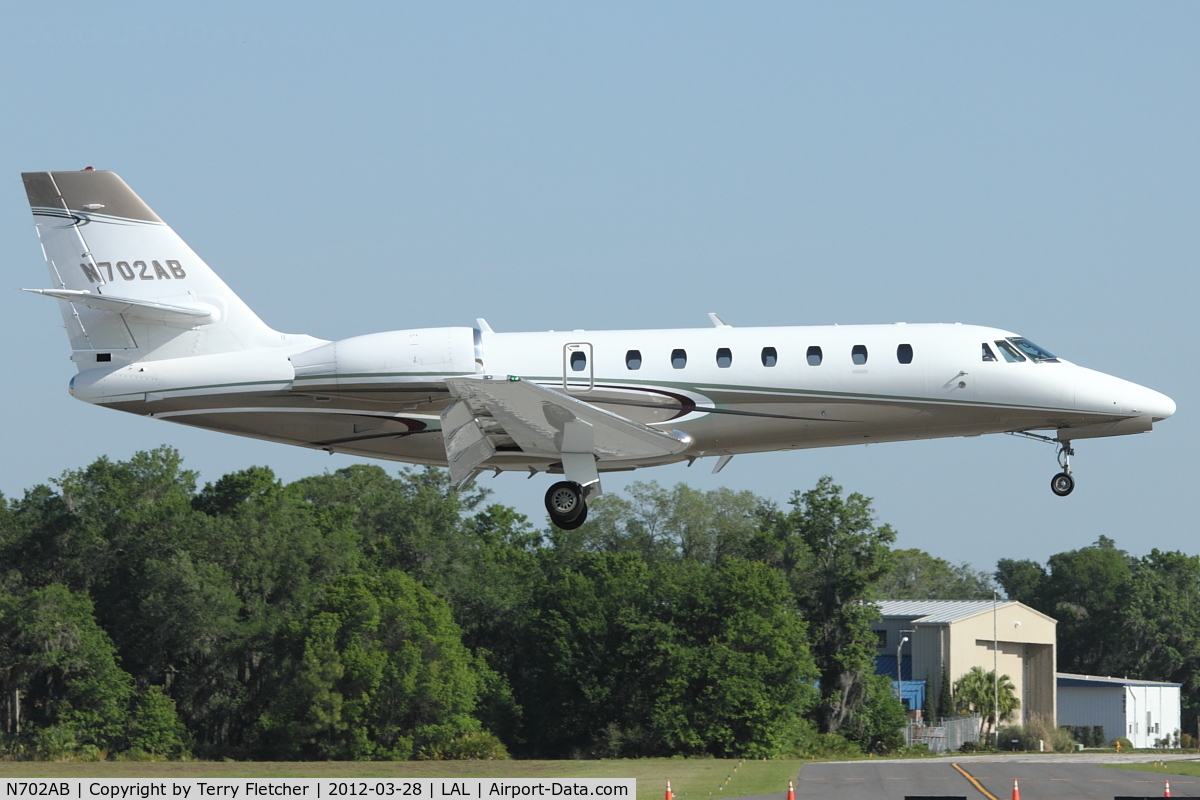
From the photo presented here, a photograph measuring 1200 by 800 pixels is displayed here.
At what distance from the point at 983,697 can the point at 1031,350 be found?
52.9 m

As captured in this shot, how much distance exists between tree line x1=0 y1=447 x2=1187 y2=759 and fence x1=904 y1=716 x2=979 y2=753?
3274 mm

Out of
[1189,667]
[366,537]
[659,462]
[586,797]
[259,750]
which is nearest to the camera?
[586,797]

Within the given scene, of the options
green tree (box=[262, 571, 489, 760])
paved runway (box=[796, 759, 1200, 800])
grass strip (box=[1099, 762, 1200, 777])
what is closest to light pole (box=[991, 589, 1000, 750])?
grass strip (box=[1099, 762, 1200, 777])

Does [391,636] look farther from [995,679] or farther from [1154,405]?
[1154,405]

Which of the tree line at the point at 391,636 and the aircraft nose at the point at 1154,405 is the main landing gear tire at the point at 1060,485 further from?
the tree line at the point at 391,636

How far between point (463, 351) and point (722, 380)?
3649 mm

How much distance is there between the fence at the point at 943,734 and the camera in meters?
66.1

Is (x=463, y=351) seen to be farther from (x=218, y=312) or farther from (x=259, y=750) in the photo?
(x=259, y=750)

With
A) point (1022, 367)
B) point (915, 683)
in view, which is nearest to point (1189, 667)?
point (915, 683)

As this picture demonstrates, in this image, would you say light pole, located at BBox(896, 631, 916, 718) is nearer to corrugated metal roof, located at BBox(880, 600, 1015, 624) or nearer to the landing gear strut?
corrugated metal roof, located at BBox(880, 600, 1015, 624)

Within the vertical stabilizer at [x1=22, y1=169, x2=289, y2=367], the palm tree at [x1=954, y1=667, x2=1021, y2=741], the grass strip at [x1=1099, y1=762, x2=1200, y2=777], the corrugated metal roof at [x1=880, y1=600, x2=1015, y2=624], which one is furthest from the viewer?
the corrugated metal roof at [x1=880, y1=600, x2=1015, y2=624]

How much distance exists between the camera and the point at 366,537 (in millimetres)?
70812

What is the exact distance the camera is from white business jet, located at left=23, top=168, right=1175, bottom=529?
822 inches

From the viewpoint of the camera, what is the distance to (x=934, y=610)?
78.7m
